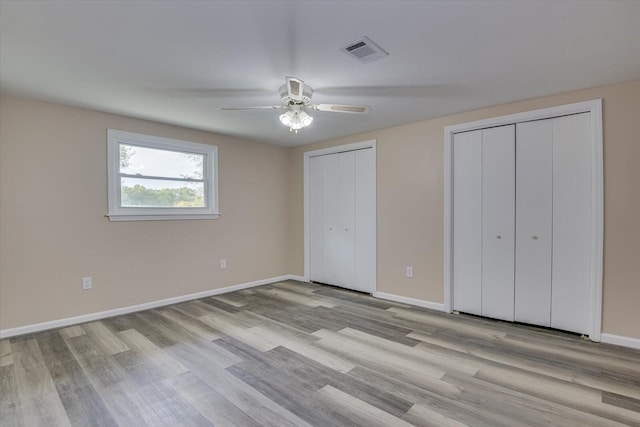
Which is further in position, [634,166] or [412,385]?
[634,166]

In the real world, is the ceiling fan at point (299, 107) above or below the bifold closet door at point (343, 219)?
above

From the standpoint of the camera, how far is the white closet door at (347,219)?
463 cm

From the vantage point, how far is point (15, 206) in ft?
9.74

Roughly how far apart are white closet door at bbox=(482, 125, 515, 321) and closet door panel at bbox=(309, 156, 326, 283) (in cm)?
238

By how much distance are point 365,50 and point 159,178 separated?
302 centimetres

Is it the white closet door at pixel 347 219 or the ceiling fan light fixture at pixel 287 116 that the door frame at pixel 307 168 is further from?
the ceiling fan light fixture at pixel 287 116

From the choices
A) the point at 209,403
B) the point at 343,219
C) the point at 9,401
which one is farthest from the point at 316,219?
the point at 9,401

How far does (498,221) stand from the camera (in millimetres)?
3359

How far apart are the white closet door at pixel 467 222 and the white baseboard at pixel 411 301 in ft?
0.64

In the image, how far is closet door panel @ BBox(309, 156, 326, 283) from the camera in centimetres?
505

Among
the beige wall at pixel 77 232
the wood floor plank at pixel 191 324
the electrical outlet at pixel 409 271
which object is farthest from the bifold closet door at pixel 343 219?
the wood floor plank at pixel 191 324

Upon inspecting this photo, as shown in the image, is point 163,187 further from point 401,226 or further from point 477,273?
point 477,273

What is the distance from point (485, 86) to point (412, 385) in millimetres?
2504

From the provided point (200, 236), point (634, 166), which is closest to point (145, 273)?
point (200, 236)
